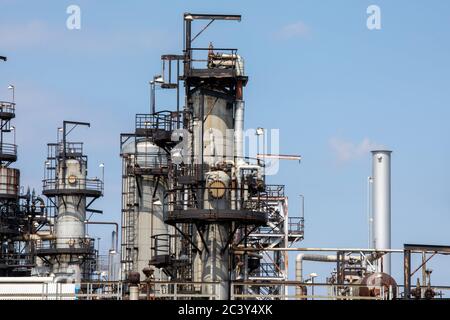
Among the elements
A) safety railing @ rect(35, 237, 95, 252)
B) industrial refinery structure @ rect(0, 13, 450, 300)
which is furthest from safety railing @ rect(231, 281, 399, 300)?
safety railing @ rect(35, 237, 95, 252)

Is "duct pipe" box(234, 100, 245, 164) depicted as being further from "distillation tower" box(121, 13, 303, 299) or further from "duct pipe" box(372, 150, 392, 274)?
"duct pipe" box(372, 150, 392, 274)

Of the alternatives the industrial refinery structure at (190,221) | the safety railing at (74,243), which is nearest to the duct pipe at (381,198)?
the industrial refinery structure at (190,221)

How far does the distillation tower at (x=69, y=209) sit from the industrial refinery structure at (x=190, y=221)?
10 centimetres

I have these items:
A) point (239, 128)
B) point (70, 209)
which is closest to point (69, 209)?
Answer: point (70, 209)

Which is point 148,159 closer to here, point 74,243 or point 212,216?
point 74,243

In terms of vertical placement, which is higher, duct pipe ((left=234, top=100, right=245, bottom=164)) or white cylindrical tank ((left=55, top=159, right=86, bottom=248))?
duct pipe ((left=234, top=100, right=245, bottom=164))

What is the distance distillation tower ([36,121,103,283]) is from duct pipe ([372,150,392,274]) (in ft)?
85.0

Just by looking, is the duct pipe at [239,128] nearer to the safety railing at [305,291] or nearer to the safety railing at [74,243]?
the safety railing at [305,291]

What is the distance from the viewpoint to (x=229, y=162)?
203 feet

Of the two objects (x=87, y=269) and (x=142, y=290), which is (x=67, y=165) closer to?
(x=87, y=269)

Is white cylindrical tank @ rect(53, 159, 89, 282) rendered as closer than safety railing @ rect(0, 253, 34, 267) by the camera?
Yes

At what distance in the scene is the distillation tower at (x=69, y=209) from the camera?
321ft

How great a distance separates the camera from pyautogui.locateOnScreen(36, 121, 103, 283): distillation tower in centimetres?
9781
